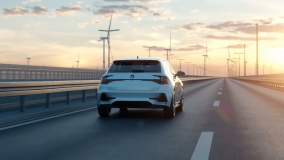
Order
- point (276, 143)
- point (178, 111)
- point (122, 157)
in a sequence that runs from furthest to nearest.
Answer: point (178, 111), point (276, 143), point (122, 157)

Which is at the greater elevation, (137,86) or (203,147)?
(137,86)

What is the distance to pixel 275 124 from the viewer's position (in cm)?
902

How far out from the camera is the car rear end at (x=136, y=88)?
9.52 meters

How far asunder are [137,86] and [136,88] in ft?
0.18

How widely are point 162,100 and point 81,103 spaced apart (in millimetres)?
4804

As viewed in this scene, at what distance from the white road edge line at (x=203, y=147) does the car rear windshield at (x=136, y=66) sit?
2733 millimetres

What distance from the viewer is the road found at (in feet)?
18.6

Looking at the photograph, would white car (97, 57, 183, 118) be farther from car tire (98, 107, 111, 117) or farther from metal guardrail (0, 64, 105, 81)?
metal guardrail (0, 64, 105, 81)

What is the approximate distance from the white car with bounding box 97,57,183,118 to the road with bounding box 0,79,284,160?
1.52 feet

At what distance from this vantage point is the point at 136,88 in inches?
374

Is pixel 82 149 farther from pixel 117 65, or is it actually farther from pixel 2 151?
pixel 117 65

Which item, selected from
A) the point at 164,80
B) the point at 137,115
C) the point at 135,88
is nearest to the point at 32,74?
the point at 137,115

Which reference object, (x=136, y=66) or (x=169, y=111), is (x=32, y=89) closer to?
(x=136, y=66)

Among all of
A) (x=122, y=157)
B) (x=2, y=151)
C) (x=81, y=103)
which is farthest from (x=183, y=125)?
(x=81, y=103)
